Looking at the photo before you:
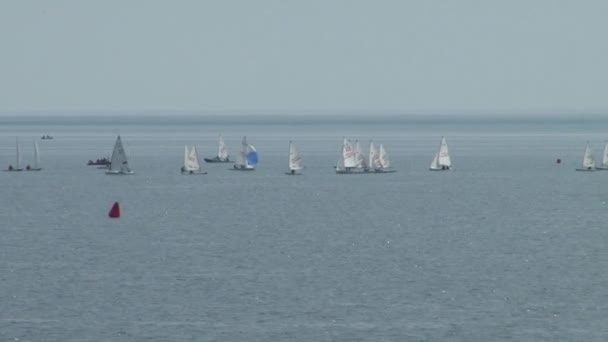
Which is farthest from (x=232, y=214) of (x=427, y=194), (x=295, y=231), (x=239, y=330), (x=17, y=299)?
(x=239, y=330)

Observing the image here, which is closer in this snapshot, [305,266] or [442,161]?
[305,266]

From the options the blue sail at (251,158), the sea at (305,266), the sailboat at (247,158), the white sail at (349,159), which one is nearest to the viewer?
the sea at (305,266)

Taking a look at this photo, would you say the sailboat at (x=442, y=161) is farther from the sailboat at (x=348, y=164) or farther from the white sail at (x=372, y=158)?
the sailboat at (x=348, y=164)

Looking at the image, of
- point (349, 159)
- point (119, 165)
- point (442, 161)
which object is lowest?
point (119, 165)

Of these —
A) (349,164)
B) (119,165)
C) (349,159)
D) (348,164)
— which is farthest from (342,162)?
(119,165)

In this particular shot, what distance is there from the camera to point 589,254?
84375 millimetres

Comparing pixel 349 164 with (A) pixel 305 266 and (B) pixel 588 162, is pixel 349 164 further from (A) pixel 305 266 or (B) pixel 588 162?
(A) pixel 305 266

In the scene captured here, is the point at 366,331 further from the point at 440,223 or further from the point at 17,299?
the point at 440,223

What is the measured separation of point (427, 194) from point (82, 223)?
4591 cm

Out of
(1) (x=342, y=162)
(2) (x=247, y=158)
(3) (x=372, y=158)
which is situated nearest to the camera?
(1) (x=342, y=162)

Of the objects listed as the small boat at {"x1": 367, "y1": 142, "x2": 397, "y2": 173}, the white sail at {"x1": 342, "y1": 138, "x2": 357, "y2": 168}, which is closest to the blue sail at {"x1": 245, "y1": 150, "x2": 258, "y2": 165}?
the white sail at {"x1": 342, "y1": 138, "x2": 357, "y2": 168}

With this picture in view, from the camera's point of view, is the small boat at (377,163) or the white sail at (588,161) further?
the white sail at (588,161)

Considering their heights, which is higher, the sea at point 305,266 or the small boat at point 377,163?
the sea at point 305,266

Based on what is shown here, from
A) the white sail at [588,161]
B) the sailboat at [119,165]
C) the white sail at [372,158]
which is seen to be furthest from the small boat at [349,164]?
the white sail at [588,161]
